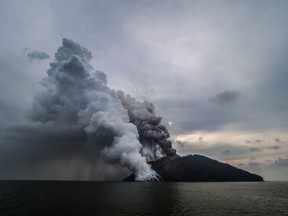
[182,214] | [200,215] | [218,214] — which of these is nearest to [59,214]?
[182,214]

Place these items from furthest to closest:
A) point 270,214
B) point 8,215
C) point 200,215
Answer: point 270,214 < point 200,215 < point 8,215

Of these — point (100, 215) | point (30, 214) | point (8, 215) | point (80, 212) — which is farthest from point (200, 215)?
→ point (8, 215)

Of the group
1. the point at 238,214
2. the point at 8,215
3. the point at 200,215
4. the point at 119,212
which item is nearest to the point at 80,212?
the point at 119,212

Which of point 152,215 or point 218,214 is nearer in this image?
point 152,215

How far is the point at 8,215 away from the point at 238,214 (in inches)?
2389

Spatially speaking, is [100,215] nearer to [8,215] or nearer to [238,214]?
[8,215]

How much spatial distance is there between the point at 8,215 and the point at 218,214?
54.8 metres

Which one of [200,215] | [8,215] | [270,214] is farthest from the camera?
[270,214]

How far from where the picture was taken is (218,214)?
6706 cm

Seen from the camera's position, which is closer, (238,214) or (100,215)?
(100,215)

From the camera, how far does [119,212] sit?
66812mm

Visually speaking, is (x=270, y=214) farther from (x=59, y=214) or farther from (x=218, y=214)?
(x=59, y=214)

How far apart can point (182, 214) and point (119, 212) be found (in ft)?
57.1

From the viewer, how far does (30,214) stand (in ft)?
203
